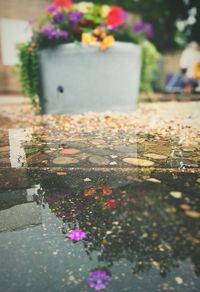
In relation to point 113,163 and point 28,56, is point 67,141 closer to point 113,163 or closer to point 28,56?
point 113,163

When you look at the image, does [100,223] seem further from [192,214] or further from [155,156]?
[155,156]

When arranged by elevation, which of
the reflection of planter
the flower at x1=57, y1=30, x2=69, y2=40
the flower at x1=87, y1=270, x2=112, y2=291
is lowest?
the flower at x1=87, y1=270, x2=112, y2=291

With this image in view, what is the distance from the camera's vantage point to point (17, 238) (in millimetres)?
1212

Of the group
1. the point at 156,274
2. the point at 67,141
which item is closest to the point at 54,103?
the point at 67,141

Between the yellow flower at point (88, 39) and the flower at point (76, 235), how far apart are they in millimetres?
3753

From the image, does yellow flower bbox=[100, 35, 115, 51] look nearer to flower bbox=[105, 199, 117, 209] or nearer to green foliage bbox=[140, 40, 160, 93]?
green foliage bbox=[140, 40, 160, 93]

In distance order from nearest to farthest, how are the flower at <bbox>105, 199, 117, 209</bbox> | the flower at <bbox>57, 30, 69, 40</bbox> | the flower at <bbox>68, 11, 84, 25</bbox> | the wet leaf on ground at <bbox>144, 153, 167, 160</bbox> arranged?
the flower at <bbox>105, 199, 117, 209</bbox> → the wet leaf on ground at <bbox>144, 153, 167, 160</bbox> → the flower at <bbox>57, 30, 69, 40</bbox> → the flower at <bbox>68, 11, 84, 25</bbox>

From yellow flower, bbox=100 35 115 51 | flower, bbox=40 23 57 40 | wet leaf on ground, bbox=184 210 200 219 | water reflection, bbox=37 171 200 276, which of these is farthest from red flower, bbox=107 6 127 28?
wet leaf on ground, bbox=184 210 200 219

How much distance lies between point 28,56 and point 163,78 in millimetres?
9545

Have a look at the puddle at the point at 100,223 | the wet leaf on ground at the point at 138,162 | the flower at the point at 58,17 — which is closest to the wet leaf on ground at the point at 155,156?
the puddle at the point at 100,223

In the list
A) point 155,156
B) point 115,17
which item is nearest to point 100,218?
point 155,156

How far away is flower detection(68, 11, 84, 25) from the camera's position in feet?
14.8

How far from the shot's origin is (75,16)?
4523mm

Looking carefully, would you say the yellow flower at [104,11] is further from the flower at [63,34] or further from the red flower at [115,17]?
the flower at [63,34]
